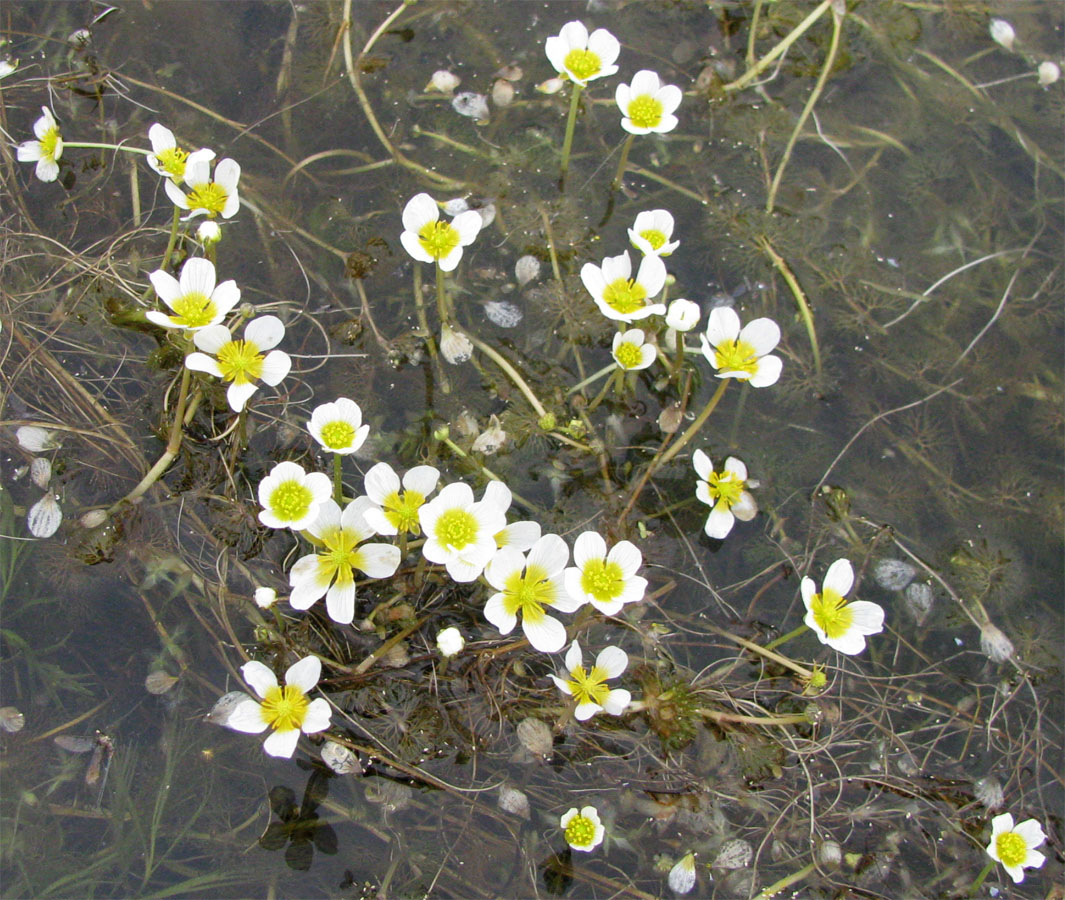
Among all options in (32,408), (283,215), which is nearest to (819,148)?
(283,215)

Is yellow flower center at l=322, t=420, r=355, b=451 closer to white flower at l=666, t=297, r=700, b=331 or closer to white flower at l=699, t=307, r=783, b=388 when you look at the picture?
white flower at l=666, t=297, r=700, b=331

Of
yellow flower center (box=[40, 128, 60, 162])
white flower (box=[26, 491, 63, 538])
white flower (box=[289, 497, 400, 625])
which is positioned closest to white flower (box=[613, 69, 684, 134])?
white flower (box=[289, 497, 400, 625])

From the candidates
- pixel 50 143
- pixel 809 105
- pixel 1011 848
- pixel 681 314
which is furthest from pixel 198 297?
pixel 1011 848

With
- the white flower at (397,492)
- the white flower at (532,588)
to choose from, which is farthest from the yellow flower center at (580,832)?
the white flower at (397,492)

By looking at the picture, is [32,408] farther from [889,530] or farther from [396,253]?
[889,530]

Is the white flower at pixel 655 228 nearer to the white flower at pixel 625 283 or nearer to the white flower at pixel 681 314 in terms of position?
the white flower at pixel 625 283

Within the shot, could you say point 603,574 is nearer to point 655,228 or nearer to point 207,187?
point 655,228
